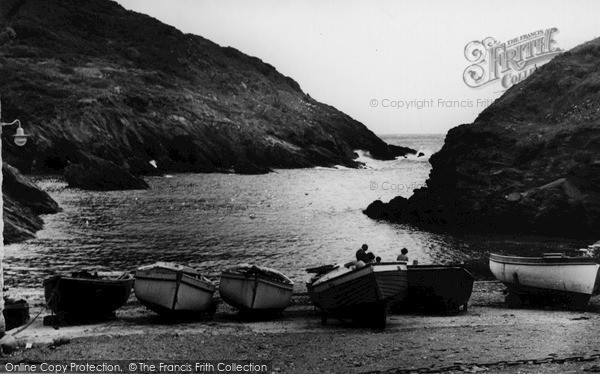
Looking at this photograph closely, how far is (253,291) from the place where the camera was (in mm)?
19672

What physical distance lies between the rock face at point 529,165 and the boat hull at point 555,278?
21.5 m

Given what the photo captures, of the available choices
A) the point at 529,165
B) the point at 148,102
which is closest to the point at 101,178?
the point at 148,102

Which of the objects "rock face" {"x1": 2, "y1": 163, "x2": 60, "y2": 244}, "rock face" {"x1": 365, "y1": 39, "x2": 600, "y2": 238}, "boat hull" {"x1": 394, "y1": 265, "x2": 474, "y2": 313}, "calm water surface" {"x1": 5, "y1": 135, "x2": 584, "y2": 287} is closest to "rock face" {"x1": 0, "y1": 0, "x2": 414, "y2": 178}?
"calm water surface" {"x1": 5, "y1": 135, "x2": 584, "y2": 287}

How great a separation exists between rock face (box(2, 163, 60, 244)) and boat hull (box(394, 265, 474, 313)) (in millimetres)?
26491

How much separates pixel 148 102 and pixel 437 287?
3699 inches

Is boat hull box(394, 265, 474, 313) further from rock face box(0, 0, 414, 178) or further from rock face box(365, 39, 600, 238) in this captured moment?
rock face box(0, 0, 414, 178)

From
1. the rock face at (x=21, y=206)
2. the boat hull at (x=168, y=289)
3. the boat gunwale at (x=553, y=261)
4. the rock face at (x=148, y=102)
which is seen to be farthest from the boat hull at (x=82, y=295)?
the rock face at (x=148, y=102)

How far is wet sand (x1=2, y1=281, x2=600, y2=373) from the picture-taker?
13.5 meters

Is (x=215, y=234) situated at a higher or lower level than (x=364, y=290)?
lower

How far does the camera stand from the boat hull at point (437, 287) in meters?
20.7

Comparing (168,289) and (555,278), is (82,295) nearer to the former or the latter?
(168,289)

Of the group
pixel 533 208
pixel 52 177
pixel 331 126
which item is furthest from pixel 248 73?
pixel 533 208

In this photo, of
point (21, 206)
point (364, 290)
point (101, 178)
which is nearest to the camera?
point (364, 290)

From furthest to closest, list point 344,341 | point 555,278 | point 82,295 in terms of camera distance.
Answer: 1. point 555,278
2. point 82,295
3. point 344,341
